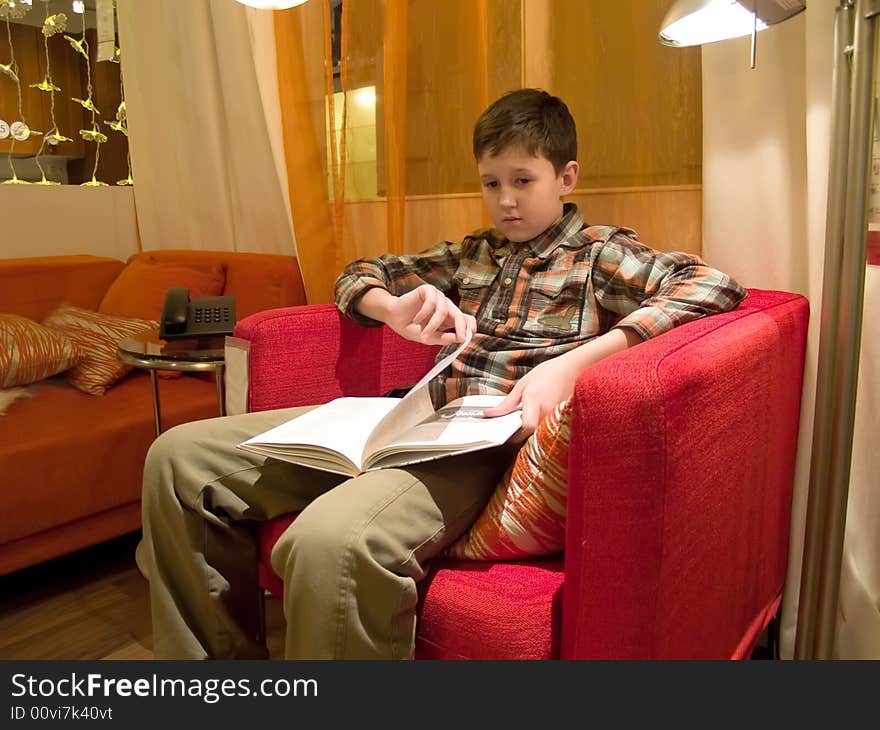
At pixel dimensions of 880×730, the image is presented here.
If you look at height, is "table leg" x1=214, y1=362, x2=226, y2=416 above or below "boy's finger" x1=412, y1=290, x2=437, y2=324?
below

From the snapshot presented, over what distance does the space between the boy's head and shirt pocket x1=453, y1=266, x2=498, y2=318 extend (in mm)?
99

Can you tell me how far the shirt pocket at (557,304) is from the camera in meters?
1.26

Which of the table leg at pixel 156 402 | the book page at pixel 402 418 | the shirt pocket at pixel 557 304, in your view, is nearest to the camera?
the book page at pixel 402 418

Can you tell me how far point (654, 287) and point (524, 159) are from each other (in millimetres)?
317

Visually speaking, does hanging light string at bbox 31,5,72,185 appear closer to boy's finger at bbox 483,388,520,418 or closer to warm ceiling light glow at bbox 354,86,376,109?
warm ceiling light glow at bbox 354,86,376,109

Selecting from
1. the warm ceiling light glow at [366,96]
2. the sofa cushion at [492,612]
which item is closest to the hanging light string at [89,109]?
the warm ceiling light glow at [366,96]

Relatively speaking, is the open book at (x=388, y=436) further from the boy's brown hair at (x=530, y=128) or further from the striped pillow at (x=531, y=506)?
the boy's brown hair at (x=530, y=128)

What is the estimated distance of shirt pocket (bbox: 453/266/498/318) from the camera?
139 cm

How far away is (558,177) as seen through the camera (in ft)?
4.33

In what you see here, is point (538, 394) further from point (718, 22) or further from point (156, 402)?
point (156, 402)

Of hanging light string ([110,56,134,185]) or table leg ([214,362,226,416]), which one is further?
hanging light string ([110,56,134,185])

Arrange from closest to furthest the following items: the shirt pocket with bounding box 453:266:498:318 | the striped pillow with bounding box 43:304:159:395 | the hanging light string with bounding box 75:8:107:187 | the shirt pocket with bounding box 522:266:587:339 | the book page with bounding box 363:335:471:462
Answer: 1. the book page with bounding box 363:335:471:462
2. the shirt pocket with bounding box 522:266:587:339
3. the shirt pocket with bounding box 453:266:498:318
4. the striped pillow with bounding box 43:304:159:395
5. the hanging light string with bounding box 75:8:107:187

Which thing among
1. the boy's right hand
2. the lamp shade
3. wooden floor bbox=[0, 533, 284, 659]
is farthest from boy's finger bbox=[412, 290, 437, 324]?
wooden floor bbox=[0, 533, 284, 659]

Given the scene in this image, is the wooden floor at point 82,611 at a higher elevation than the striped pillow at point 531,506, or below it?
below
